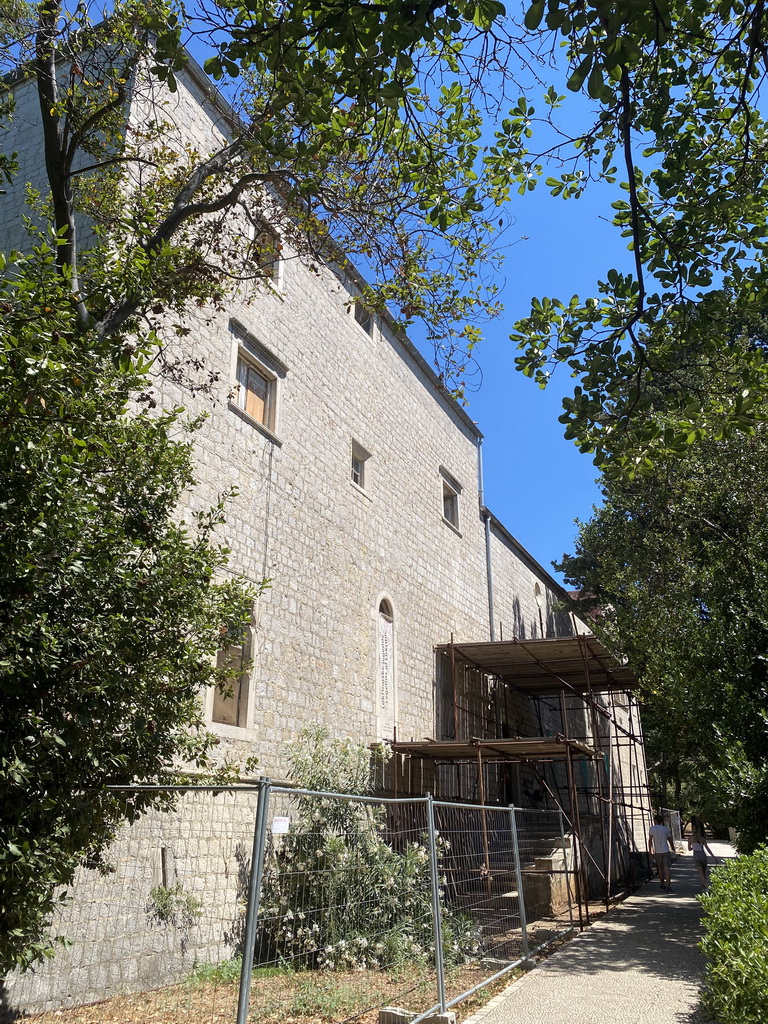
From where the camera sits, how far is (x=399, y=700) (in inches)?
525

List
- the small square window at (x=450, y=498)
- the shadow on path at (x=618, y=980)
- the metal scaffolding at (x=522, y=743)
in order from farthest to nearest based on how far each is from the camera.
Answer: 1. the small square window at (x=450, y=498)
2. the metal scaffolding at (x=522, y=743)
3. the shadow on path at (x=618, y=980)

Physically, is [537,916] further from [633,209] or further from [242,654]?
[633,209]

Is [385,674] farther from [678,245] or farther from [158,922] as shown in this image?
[678,245]

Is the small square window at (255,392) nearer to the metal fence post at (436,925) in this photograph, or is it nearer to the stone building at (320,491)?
the stone building at (320,491)

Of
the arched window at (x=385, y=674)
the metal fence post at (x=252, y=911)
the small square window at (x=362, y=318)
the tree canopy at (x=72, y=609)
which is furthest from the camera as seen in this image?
the small square window at (x=362, y=318)

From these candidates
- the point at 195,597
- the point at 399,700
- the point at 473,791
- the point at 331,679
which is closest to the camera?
the point at 195,597

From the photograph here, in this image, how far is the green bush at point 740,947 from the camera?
12.9 ft

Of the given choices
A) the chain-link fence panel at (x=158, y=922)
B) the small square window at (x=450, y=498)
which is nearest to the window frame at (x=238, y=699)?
the chain-link fence panel at (x=158, y=922)

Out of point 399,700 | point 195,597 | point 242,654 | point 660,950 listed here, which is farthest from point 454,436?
point 195,597

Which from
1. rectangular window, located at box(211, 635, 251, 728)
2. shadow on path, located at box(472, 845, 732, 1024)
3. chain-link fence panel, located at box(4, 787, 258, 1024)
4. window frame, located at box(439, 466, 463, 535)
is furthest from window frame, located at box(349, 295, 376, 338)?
shadow on path, located at box(472, 845, 732, 1024)

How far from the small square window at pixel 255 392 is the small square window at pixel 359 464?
2700 millimetres

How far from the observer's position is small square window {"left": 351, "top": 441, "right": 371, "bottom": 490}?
13.7 meters

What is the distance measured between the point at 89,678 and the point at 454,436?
15.2m

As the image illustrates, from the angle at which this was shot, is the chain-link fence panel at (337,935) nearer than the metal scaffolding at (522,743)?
Yes
